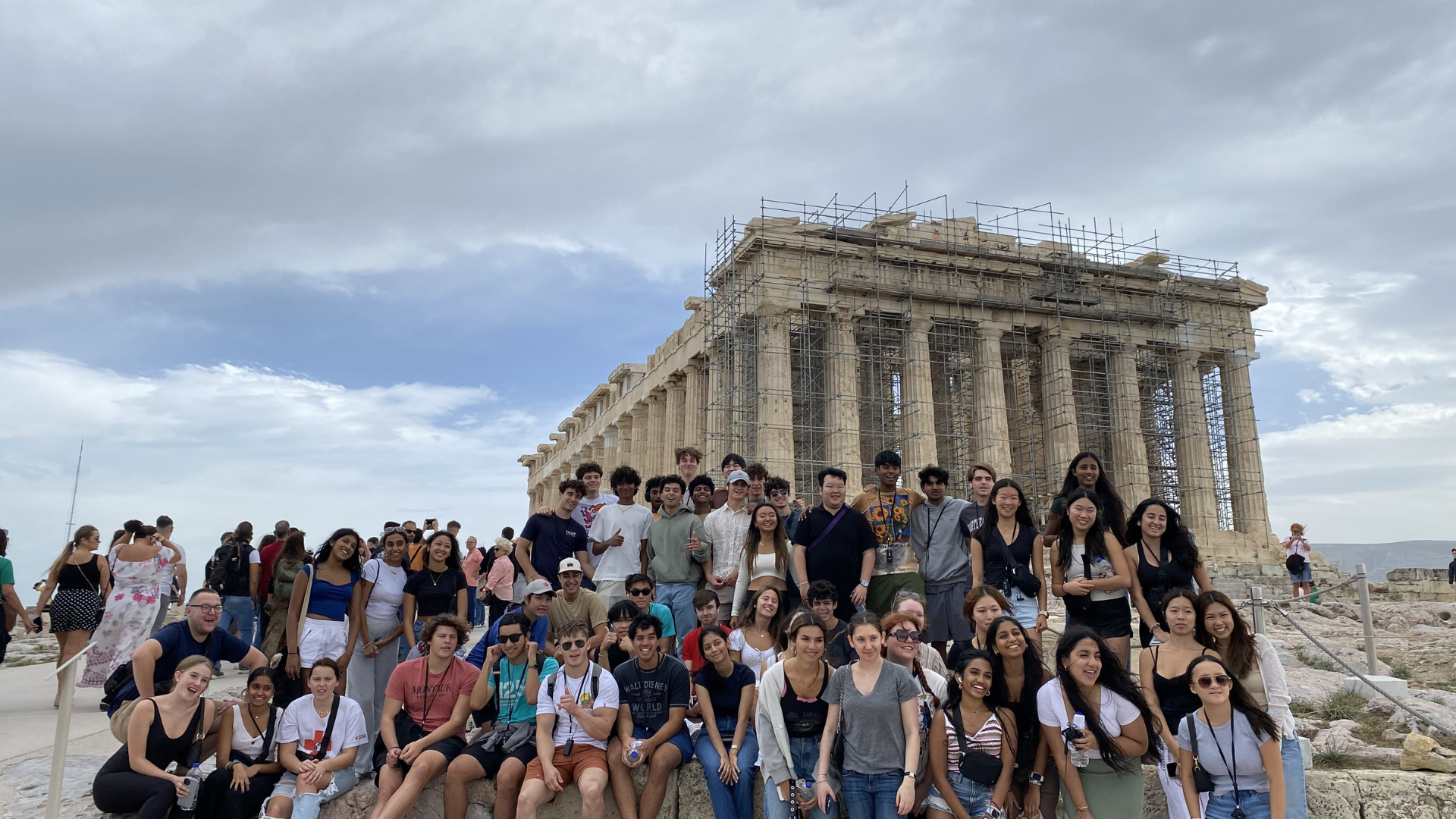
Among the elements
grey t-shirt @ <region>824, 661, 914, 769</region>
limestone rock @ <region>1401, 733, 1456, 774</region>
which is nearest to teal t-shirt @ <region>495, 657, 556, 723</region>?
grey t-shirt @ <region>824, 661, 914, 769</region>

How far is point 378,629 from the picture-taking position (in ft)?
26.3

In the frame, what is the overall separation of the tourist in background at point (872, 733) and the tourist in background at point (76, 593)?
7501 mm

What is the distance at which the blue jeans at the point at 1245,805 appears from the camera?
5.52m

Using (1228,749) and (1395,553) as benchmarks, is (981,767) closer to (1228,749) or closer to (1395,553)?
(1228,749)

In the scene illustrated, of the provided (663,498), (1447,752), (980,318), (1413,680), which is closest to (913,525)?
(663,498)

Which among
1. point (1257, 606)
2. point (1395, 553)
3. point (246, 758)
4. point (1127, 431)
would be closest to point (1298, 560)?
point (1127, 431)

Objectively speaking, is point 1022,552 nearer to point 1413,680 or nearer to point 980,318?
point 1413,680

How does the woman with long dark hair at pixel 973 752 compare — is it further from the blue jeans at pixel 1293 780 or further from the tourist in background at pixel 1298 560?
the tourist in background at pixel 1298 560

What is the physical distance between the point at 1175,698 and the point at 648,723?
3.31 m

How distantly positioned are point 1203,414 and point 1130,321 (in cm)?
358

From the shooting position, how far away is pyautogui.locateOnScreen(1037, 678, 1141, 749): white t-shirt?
5703mm

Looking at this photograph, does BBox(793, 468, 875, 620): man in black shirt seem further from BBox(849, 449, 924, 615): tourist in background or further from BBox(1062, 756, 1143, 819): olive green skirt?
BBox(1062, 756, 1143, 819): olive green skirt

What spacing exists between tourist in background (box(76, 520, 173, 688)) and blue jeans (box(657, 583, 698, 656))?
5080 millimetres

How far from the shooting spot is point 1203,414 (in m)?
29.0
